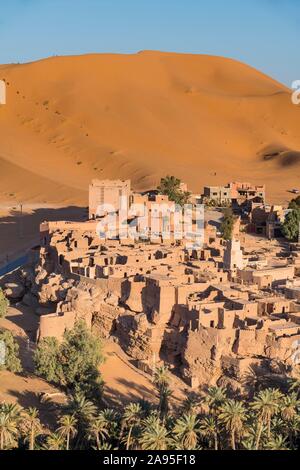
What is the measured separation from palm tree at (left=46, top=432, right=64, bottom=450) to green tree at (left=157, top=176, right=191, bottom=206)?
2339cm

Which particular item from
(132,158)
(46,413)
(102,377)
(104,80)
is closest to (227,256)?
(102,377)

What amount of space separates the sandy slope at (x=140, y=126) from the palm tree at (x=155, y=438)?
33066mm

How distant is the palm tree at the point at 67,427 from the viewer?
47.3 ft

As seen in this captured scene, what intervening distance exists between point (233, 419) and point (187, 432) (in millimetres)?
1005

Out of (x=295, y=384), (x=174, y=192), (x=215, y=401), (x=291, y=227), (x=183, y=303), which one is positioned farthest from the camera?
(x=174, y=192)

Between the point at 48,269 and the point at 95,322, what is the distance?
15.9ft

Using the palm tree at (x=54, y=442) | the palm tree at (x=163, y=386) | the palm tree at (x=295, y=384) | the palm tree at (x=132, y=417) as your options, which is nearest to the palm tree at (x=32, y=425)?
the palm tree at (x=54, y=442)

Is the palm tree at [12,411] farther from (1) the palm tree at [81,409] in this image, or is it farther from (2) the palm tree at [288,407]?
(2) the palm tree at [288,407]

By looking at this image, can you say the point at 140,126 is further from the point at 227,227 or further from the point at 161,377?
the point at 161,377

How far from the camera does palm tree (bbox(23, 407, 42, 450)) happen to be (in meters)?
14.0

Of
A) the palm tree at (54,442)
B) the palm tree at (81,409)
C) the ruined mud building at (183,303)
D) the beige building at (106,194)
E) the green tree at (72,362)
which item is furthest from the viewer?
the beige building at (106,194)

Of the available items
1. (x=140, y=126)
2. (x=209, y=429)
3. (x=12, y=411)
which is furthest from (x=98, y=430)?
(x=140, y=126)

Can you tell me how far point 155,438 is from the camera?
44.2ft
